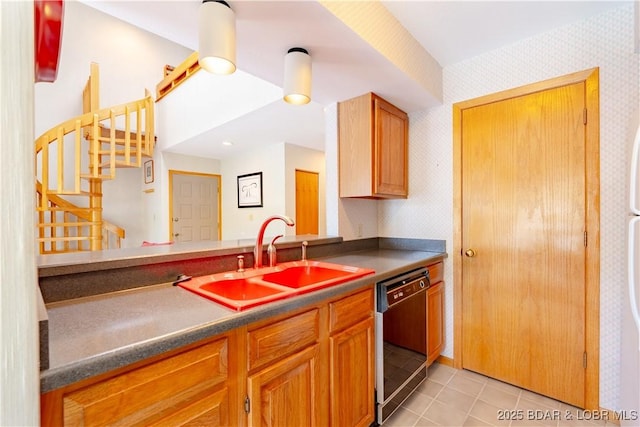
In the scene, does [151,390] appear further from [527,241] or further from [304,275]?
[527,241]

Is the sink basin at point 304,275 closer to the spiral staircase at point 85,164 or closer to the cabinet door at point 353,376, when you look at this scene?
the cabinet door at point 353,376

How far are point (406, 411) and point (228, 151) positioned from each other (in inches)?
173

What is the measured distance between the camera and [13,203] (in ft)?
1.50

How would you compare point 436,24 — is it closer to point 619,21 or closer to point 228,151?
→ point 619,21

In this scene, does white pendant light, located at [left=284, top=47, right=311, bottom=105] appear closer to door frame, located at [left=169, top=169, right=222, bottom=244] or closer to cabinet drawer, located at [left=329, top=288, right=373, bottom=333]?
cabinet drawer, located at [left=329, top=288, right=373, bottom=333]

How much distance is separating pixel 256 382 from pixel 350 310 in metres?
0.55

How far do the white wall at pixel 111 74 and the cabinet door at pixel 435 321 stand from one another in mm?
4780

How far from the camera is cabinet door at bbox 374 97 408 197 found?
2.12 m

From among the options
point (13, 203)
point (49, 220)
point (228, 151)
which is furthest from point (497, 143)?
point (49, 220)

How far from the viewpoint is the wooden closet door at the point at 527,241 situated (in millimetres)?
1771

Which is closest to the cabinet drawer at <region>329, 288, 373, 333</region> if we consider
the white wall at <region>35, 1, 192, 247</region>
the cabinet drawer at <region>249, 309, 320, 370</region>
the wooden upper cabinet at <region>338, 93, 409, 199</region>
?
the cabinet drawer at <region>249, 309, 320, 370</region>

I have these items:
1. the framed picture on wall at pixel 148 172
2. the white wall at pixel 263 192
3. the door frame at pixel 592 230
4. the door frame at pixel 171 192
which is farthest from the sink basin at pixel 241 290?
the framed picture on wall at pixel 148 172

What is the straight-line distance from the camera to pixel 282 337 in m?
1.09

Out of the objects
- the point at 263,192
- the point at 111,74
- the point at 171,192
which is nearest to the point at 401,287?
the point at 263,192
